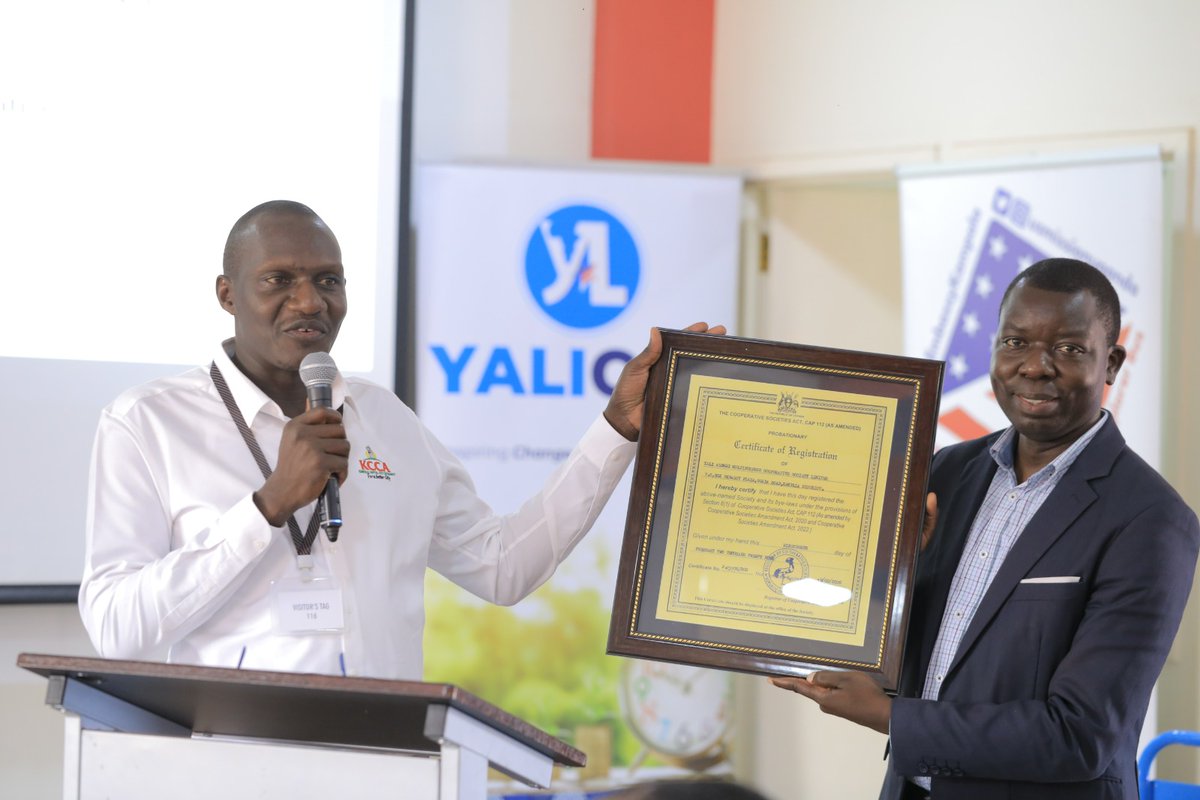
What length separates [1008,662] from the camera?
2.47m

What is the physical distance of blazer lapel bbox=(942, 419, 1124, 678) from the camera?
2.49m

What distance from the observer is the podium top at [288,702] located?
1730 millimetres

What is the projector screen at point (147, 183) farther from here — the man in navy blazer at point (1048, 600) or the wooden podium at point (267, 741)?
the man in navy blazer at point (1048, 600)

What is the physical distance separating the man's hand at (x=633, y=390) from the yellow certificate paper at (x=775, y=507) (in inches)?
4.6

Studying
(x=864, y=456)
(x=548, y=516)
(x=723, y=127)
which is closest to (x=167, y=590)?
(x=548, y=516)

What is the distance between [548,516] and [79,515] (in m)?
2.02

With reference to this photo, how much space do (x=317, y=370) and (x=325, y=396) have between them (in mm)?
55

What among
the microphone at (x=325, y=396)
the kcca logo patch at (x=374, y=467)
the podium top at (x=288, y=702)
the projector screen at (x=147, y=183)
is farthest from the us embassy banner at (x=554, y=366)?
the podium top at (x=288, y=702)

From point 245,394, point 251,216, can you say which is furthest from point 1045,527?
point 251,216

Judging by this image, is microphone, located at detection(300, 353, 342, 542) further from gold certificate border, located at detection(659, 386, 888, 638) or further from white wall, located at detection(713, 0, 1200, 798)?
white wall, located at detection(713, 0, 1200, 798)

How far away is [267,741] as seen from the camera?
1.98 metres

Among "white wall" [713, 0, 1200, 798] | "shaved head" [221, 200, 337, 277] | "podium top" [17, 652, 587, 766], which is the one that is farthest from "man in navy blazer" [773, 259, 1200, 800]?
"white wall" [713, 0, 1200, 798]

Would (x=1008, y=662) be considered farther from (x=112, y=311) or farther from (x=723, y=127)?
(x=723, y=127)

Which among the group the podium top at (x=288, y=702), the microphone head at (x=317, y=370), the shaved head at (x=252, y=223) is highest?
the shaved head at (x=252, y=223)
